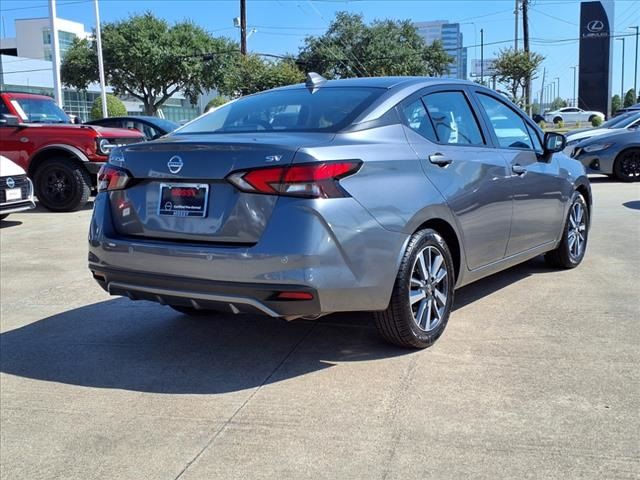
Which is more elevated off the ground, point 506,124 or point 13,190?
point 506,124

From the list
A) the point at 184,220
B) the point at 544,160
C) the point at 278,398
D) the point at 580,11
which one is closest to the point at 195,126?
the point at 184,220

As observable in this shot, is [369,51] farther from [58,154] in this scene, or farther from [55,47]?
Result: [58,154]

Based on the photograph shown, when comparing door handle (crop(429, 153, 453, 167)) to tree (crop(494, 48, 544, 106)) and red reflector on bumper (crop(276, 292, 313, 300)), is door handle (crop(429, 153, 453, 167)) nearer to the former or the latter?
red reflector on bumper (crop(276, 292, 313, 300))

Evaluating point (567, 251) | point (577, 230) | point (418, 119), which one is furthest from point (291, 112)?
point (577, 230)

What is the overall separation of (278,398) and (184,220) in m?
1.07

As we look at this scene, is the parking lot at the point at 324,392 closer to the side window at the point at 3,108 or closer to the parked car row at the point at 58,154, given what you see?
the parked car row at the point at 58,154

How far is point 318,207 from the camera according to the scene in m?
3.34

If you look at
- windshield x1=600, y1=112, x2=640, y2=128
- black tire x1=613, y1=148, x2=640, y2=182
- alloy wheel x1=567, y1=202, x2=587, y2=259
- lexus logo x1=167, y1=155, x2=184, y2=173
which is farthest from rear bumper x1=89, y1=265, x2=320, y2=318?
windshield x1=600, y1=112, x2=640, y2=128

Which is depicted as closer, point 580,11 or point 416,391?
point 416,391

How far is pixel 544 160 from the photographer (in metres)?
5.45

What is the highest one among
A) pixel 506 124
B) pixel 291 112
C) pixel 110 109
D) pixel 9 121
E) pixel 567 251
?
pixel 110 109

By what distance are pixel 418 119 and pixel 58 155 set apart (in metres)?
8.46

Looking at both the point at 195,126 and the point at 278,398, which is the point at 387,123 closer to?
the point at 195,126

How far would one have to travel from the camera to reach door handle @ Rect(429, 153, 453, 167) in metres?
4.05
